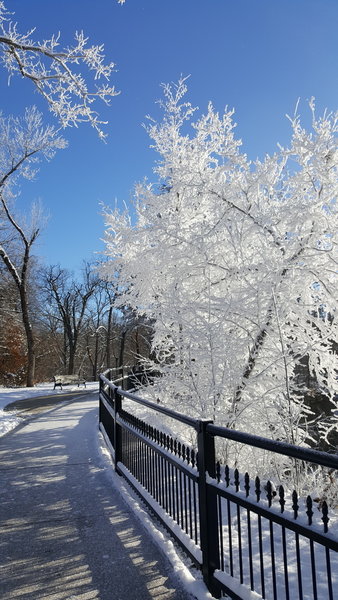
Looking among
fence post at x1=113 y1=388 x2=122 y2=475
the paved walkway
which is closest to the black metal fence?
the paved walkway

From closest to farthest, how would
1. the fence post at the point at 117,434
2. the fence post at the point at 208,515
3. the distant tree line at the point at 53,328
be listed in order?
the fence post at the point at 208,515 < the fence post at the point at 117,434 < the distant tree line at the point at 53,328

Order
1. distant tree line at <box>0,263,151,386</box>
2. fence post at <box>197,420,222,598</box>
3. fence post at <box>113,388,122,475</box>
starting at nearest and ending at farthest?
fence post at <box>197,420,222,598</box> < fence post at <box>113,388,122,475</box> < distant tree line at <box>0,263,151,386</box>

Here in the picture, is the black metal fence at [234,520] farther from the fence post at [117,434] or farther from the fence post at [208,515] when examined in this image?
the fence post at [117,434]

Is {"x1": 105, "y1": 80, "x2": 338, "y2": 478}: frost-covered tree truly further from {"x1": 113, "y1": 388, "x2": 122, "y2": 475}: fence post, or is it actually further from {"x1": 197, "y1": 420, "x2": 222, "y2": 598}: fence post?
{"x1": 197, "y1": 420, "x2": 222, "y2": 598}: fence post

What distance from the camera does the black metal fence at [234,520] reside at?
2029 mm

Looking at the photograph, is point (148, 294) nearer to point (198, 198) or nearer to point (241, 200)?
point (198, 198)

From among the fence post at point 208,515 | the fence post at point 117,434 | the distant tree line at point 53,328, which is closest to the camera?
the fence post at point 208,515

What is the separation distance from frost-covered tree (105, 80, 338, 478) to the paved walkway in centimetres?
212

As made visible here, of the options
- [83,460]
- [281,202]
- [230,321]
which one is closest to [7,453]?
[83,460]

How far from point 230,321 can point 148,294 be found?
2410 mm

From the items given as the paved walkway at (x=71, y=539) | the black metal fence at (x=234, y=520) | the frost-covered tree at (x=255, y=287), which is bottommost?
the paved walkway at (x=71, y=539)

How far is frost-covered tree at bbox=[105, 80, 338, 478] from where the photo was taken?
597 centimetres

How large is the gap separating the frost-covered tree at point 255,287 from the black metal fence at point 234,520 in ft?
6.00

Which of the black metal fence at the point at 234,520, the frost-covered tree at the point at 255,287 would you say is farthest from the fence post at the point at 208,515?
the frost-covered tree at the point at 255,287
